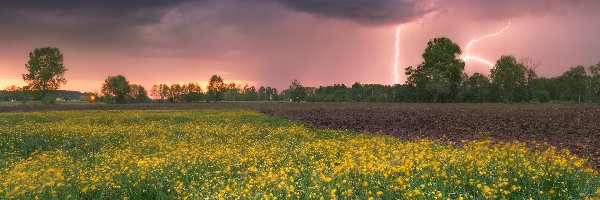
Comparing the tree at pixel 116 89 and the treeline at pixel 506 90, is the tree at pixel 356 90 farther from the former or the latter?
the tree at pixel 116 89

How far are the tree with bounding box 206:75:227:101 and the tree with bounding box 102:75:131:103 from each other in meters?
38.6

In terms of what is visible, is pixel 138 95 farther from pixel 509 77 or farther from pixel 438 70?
pixel 509 77

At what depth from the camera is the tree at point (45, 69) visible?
101 m

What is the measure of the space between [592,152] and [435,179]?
9.15 metres

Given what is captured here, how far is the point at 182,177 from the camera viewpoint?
40.0 ft

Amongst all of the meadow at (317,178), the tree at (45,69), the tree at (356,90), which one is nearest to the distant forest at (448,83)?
the tree at (45,69)

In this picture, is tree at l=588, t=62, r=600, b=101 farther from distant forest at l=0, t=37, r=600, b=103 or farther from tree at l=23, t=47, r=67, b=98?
tree at l=23, t=47, r=67, b=98

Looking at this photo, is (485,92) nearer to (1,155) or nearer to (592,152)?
(592,152)

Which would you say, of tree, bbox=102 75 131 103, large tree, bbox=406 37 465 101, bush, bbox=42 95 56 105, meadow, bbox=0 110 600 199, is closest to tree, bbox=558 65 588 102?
large tree, bbox=406 37 465 101

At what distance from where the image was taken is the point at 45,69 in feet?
333

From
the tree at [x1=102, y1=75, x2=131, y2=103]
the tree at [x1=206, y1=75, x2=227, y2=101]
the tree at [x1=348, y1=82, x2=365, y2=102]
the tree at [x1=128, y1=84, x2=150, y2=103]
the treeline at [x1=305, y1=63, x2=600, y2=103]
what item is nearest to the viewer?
the treeline at [x1=305, y1=63, x2=600, y2=103]

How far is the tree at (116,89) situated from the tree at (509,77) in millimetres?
96609

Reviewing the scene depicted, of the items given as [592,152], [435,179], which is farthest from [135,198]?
[592,152]

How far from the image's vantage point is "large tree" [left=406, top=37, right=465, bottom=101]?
95.8 meters
